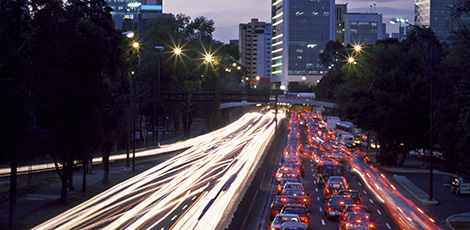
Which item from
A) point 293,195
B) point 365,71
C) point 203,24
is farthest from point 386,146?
point 203,24

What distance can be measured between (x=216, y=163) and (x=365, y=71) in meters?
27.2

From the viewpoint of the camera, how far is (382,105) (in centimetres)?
6556

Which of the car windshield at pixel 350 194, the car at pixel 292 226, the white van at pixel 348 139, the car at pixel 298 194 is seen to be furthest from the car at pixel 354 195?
the white van at pixel 348 139

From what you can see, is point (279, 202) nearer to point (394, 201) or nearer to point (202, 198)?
point (202, 198)

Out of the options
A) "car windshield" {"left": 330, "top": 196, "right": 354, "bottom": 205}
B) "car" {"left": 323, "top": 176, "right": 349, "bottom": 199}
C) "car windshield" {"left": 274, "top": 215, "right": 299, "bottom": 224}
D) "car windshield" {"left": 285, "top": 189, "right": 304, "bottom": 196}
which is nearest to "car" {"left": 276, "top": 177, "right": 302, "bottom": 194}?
"car" {"left": 323, "top": 176, "right": 349, "bottom": 199}

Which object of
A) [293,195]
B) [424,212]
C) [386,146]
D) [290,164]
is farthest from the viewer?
[386,146]

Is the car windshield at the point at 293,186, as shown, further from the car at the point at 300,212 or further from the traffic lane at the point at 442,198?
the car at the point at 300,212

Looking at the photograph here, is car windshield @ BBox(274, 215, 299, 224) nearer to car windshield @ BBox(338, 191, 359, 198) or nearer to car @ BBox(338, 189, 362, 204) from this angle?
car @ BBox(338, 189, 362, 204)

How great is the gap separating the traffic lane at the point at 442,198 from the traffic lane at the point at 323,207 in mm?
3449

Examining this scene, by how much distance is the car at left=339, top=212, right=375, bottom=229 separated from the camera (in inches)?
1088

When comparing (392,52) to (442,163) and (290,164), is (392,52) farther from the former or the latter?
(290,164)

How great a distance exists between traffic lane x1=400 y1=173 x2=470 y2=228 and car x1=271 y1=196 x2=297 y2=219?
9.21m

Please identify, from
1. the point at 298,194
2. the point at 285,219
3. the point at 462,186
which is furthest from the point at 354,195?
the point at 462,186

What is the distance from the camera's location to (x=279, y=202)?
3369cm
